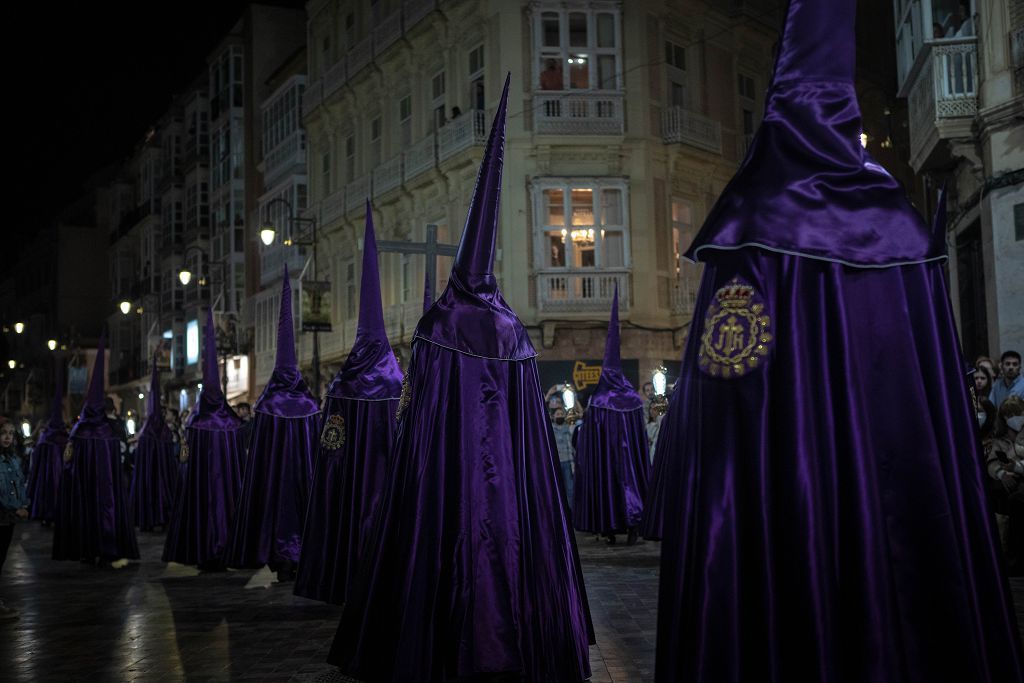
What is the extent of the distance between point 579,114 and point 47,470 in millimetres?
14542

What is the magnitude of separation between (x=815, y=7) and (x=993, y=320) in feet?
41.6

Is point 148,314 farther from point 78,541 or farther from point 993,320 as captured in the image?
point 993,320

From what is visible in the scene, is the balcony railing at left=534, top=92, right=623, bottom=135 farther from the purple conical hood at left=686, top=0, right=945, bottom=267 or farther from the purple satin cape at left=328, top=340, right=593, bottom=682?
the purple conical hood at left=686, top=0, right=945, bottom=267

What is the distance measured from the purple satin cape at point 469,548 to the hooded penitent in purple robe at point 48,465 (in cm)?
1687

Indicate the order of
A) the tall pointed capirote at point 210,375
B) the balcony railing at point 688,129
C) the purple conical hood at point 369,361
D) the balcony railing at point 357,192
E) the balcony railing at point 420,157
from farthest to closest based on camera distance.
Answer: the balcony railing at point 357,192
the balcony railing at point 420,157
the balcony railing at point 688,129
the tall pointed capirote at point 210,375
the purple conical hood at point 369,361

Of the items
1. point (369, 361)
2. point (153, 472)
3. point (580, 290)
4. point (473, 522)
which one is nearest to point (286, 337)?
point (369, 361)

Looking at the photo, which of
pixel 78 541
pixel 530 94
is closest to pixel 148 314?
pixel 530 94

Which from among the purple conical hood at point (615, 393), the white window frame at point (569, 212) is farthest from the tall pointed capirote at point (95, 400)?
the white window frame at point (569, 212)

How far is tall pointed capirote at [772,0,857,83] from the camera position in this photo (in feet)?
11.3

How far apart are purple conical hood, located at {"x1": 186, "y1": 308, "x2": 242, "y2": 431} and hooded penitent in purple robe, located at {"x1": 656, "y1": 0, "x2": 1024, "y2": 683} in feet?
34.3

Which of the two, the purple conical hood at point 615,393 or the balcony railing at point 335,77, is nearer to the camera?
the purple conical hood at point 615,393

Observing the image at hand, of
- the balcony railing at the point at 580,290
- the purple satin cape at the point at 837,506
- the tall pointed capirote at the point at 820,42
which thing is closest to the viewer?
the purple satin cape at the point at 837,506

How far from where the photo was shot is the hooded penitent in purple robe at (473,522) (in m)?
5.46

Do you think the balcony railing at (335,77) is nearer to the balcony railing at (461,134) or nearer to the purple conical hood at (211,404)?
the balcony railing at (461,134)
